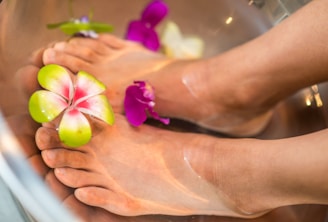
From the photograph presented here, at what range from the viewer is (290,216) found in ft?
3.04

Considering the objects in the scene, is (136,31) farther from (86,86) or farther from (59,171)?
(59,171)

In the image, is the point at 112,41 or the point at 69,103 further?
the point at 112,41

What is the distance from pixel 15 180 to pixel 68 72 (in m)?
0.40

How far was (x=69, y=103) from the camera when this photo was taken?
0.80 meters

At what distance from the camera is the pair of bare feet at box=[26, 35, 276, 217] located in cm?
78

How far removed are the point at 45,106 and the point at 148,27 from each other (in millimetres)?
423

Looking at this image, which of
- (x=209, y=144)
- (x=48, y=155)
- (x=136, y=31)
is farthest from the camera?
(x=136, y=31)

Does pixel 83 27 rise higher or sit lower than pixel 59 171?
higher

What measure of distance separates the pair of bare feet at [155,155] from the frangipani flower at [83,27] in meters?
0.03

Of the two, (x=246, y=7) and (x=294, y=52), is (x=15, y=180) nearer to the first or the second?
(x=294, y=52)

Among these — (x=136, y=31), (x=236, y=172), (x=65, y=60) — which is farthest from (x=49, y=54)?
(x=236, y=172)

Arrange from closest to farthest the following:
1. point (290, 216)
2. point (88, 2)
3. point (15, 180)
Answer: point (15, 180)
point (290, 216)
point (88, 2)

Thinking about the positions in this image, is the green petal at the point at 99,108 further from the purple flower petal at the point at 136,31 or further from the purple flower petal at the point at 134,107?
the purple flower petal at the point at 136,31

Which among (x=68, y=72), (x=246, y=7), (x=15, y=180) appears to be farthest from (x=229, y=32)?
(x=15, y=180)
